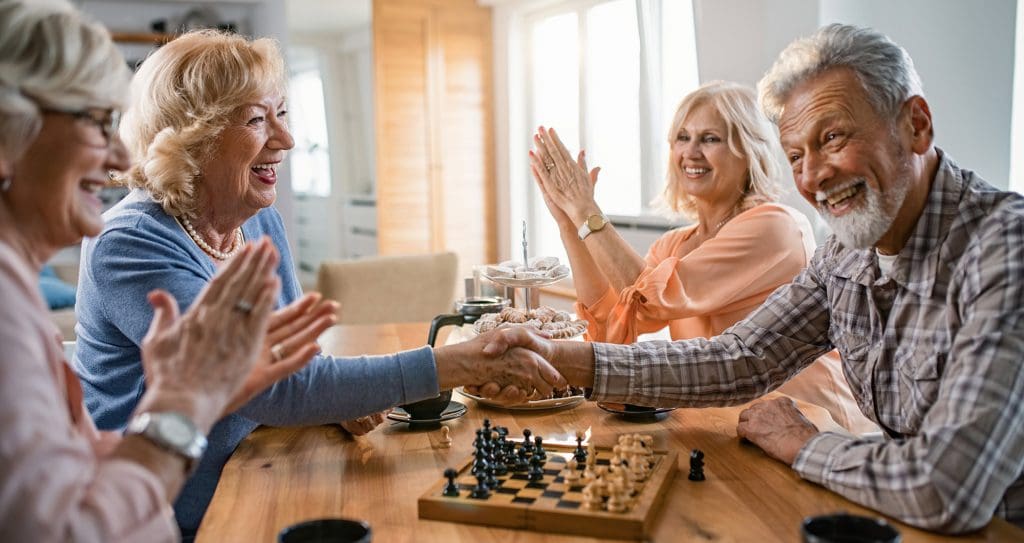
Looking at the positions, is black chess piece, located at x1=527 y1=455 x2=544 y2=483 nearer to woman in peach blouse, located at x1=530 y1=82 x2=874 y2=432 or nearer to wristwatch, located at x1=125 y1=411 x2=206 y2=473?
wristwatch, located at x1=125 y1=411 x2=206 y2=473

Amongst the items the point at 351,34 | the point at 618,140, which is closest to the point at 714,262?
the point at 618,140

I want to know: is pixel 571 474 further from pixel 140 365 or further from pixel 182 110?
pixel 182 110

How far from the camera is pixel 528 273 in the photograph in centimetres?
231

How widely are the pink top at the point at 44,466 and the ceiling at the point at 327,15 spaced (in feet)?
24.3

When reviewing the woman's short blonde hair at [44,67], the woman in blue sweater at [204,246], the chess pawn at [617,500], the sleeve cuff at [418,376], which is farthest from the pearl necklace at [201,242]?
the chess pawn at [617,500]

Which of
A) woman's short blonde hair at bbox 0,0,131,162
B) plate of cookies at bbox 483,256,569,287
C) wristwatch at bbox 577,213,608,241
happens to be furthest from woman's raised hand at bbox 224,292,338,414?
wristwatch at bbox 577,213,608,241

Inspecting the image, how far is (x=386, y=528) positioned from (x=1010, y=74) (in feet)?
9.77

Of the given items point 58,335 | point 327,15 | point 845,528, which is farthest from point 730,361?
point 327,15

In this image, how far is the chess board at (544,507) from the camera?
1.22 m

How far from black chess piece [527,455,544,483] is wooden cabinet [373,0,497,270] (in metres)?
5.60

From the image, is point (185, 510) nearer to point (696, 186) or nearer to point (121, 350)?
point (121, 350)

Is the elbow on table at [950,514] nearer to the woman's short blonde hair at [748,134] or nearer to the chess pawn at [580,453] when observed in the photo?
the chess pawn at [580,453]

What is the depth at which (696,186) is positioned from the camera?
2770 millimetres

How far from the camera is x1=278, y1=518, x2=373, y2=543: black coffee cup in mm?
1004
